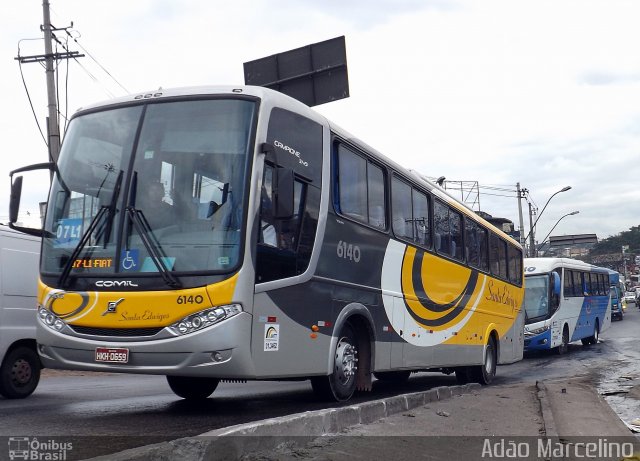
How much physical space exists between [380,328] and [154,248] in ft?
12.4

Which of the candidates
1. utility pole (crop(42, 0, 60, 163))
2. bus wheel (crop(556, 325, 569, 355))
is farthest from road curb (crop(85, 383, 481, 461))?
bus wheel (crop(556, 325, 569, 355))

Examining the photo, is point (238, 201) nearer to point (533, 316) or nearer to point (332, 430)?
point (332, 430)

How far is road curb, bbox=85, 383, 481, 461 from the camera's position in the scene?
15.5ft

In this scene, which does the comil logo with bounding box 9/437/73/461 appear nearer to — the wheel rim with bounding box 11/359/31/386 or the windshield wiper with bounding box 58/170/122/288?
the windshield wiper with bounding box 58/170/122/288

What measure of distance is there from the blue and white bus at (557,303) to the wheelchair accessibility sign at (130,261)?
18693 mm

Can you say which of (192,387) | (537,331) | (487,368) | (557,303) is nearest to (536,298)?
(557,303)

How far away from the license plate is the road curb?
1764mm

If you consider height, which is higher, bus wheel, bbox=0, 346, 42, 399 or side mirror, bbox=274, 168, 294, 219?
side mirror, bbox=274, 168, 294, 219

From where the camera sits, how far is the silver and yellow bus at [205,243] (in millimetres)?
6852

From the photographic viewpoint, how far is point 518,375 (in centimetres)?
1794

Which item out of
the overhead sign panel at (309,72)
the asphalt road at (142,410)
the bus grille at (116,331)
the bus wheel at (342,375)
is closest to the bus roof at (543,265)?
the asphalt road at (142,410)

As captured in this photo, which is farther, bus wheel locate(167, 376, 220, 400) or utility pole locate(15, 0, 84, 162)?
utility pole locate(15, 0, 84, 162)

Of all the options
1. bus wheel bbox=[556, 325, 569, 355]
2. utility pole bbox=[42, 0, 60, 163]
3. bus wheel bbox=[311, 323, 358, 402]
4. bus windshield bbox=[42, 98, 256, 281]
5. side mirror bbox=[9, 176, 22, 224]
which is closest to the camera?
bus windshield bbox=[42, 98, 256, 281]

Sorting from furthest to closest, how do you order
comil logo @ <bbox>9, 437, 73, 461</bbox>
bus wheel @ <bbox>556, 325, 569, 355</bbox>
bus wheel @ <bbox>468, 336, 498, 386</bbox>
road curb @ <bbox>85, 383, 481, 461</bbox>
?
bus wheel @ <bbox>556, 325, 569, 355</bbox>, bus wheel @ <bbox>468, 336, 498, 386</bbox>, comil logo @ <bbox>9, 437, 73, 461</bbox>, road curb @ <bbox>85, 383, 481, 461</bbox>
